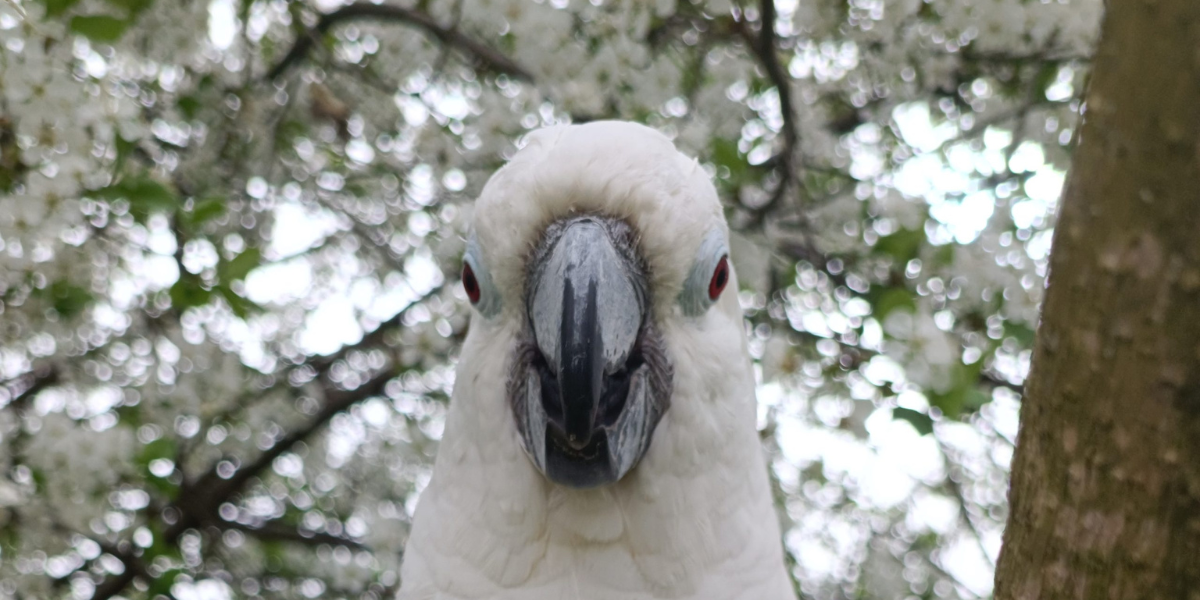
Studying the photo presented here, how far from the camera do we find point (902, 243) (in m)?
2.24

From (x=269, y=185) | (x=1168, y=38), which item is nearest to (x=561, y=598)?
(x=1168, y=38)

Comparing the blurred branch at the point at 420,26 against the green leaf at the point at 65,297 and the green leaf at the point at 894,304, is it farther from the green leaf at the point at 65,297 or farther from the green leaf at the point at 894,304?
the green leaf at the point at 894,304

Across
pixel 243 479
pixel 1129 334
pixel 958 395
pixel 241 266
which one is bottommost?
pixel 243 479

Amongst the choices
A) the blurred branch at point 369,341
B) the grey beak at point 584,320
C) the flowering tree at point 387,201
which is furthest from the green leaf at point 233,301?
the blurred branch at point 369,341

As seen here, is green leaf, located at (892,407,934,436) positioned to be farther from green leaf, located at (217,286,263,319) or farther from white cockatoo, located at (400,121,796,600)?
green leaf, located at (217,286,263,319)

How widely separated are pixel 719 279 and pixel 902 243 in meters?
1.16

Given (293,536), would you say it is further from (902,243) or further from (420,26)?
(902,243)

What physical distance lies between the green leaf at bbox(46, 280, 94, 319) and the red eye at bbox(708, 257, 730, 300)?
5.48 feet

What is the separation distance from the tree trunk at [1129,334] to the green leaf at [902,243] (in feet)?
4.52

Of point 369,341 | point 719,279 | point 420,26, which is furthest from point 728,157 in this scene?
point 369,341

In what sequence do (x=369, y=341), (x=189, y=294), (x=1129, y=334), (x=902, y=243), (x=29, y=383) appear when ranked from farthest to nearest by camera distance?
(x=369, y=341), (x=29, y=383), (x=902, y=243), (x=189, y=294), (x=1129, y=334)

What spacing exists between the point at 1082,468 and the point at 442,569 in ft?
2.78

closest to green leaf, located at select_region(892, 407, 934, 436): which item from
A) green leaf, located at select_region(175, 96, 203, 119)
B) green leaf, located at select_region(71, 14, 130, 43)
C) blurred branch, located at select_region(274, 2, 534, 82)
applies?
blurred branch, located at select_region(274, 2, 534, 82)

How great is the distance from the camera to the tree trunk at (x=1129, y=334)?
80 cm
